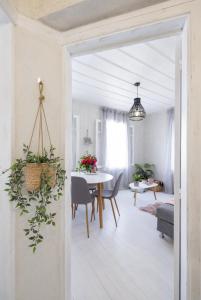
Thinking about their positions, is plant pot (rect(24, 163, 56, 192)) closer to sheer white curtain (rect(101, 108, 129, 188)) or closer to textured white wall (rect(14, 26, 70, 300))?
textured white wall (rect(14, 26, 70, 300))

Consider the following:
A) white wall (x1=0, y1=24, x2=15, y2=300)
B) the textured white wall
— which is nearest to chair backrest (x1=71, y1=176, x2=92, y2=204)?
the textured white wall

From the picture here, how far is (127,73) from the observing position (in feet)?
9.32

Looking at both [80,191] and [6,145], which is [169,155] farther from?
[6,145]

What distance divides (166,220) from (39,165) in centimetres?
219

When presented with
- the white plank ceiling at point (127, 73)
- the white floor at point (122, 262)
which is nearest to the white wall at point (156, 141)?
the white plank ceiling at point (127, 73)

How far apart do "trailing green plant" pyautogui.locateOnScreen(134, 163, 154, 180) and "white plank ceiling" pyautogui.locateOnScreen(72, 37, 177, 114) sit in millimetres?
2355

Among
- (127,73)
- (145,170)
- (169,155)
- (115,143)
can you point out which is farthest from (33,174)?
(145,170)

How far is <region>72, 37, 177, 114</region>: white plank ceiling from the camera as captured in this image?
2.23 meters

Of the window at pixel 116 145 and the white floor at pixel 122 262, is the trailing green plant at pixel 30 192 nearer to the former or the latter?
the white floor at pixel 122 262

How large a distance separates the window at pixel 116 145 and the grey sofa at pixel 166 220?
8.79 feet

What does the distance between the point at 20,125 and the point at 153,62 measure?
6.90 ft

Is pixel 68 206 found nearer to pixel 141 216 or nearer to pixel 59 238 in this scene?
pixel 59 238

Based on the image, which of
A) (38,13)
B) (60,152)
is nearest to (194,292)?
(60,152)

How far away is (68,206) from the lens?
4.29 ft
